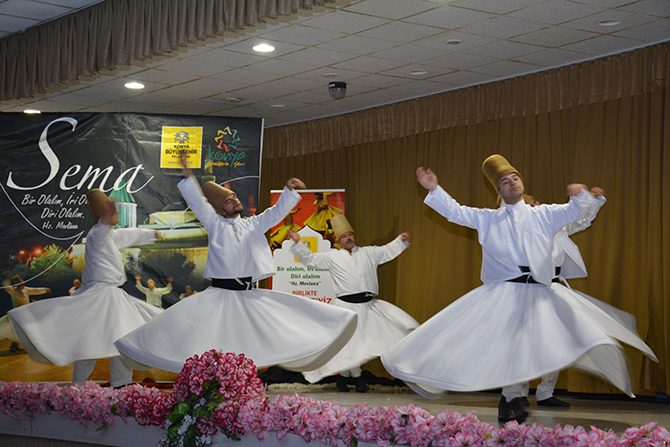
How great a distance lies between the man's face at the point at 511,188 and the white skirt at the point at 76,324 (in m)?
3.07

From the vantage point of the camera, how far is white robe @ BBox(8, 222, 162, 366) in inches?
201

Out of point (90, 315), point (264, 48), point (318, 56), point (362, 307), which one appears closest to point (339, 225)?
point (362, 307)

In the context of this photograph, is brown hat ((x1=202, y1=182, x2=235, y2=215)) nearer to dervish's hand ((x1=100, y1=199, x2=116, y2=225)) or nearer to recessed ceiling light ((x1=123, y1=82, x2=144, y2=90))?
dervish's hand ((x1=100, y1=199, x2=116, y2=225))

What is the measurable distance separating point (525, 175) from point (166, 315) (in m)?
3.62

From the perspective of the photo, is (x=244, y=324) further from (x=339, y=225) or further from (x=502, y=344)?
(x=339, y=225)

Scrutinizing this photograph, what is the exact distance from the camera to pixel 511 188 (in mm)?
4184

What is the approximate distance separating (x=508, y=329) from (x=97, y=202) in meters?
3.82

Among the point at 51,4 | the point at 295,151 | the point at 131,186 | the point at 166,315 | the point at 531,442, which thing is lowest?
the point at 531,442

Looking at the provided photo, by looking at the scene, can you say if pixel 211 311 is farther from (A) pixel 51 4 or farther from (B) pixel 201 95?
(B) pixel 201 95

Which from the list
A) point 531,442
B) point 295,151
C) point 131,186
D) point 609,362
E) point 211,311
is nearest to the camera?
point 531,442

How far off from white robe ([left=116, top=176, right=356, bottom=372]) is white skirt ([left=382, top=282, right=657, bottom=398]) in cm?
52

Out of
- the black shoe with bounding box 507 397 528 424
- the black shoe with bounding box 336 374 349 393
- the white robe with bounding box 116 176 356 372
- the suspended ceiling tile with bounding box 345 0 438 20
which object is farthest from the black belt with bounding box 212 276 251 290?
the black shoe with bounding box 336 374 349 393

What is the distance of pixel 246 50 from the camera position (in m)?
5.61

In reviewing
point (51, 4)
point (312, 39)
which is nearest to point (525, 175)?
point (312, 39)
